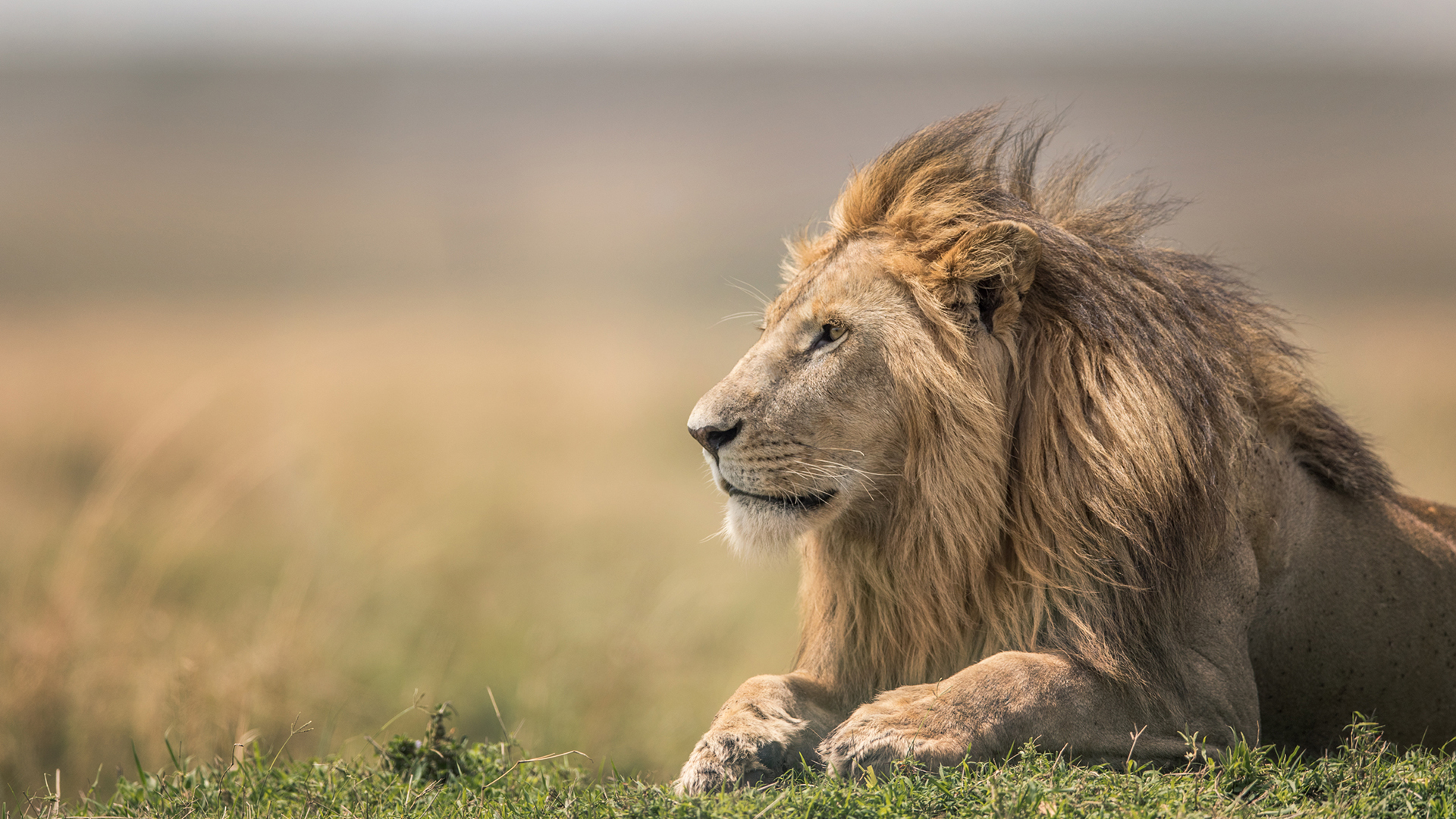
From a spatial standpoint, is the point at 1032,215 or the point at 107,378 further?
the point at 107,378

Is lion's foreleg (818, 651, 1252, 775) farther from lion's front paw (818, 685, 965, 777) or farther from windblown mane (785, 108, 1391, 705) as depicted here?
windblown mane (785, 108, 1391, 705)

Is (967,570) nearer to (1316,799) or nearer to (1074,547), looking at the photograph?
(1074,547)

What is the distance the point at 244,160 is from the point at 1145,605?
229ft

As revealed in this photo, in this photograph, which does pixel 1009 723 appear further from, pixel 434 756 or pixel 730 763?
pixel 434 756

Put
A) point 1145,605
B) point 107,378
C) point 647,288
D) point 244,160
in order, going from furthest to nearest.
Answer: point 244,160, point 647,288, point 107,378, point 1145,605

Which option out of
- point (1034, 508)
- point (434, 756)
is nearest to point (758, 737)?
point (1034, 508)

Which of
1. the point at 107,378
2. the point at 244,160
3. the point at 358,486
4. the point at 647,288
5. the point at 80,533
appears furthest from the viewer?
the point at 244,160

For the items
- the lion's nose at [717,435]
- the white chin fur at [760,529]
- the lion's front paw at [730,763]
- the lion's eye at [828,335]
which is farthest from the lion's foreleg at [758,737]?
the lion's eye at [828,335]

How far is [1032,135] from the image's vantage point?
4.12m

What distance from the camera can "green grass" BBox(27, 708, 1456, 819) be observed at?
285 centimetres

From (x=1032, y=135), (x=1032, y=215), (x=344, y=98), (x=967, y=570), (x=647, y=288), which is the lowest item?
(x=967, y=570)

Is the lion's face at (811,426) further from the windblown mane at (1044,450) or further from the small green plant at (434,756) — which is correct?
the small green plant at (434,756)

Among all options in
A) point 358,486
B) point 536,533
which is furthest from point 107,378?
point 536,533

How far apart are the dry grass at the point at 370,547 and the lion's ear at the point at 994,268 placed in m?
1.28
